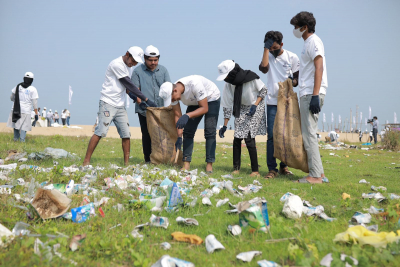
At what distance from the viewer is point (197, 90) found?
15.8 ft

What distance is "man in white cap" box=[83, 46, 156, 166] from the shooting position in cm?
525

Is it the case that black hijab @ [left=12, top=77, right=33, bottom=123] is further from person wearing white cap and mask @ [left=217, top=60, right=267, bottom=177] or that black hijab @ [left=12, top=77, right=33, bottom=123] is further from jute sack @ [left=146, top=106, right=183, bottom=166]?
person wearing white cap and mask @ [left=217, top=60, right=267, bottom=177]

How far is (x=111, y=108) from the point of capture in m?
5.33

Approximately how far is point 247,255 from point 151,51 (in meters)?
4.28

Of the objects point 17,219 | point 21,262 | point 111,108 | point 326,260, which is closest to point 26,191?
point 17,219

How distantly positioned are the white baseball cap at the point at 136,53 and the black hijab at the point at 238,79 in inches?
57.5

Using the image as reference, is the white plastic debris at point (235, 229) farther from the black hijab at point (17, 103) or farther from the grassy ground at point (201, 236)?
the black hijab at point (17, 103)

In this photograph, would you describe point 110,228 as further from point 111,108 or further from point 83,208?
point 111,108

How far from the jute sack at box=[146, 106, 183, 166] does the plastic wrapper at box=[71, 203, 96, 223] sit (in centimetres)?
270

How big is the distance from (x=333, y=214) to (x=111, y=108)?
149 inches

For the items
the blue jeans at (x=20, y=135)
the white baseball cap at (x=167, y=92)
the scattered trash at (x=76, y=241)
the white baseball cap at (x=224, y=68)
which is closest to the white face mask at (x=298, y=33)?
the white baseball cap at (x=224, y=68)

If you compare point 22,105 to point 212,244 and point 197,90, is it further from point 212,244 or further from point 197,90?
point 212,244

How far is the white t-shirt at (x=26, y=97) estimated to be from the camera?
28.7 feet

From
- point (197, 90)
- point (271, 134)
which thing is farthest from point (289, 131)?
point (197, 90)
